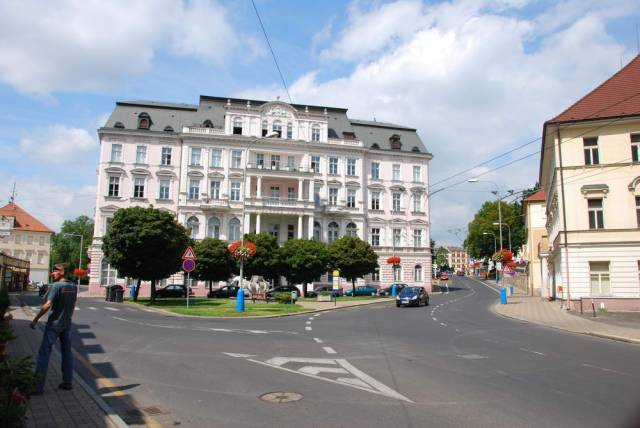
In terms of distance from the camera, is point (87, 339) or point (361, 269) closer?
point (87, 339)

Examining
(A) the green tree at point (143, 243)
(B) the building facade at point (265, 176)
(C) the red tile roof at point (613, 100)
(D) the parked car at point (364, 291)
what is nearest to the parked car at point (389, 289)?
(D) the parked car at point (364, 291)

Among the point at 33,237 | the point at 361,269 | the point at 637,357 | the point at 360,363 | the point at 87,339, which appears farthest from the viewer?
the point at 33,237

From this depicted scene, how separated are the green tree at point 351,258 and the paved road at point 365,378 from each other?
3583cm

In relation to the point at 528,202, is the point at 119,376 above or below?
below

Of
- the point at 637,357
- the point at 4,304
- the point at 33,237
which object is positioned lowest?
the point at 637,357

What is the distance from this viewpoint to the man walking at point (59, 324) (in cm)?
750

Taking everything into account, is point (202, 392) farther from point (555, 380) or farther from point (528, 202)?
point (528, 202)

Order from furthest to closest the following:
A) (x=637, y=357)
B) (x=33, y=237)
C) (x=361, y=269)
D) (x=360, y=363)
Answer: (x=33, y=237) < (x=361, y=269) < (x=637, y=357) < (x=360, y=363)

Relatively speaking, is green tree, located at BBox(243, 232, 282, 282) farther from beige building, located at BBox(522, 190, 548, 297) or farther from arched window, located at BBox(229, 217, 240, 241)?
beige building, located at BBox(522, 190, 548, 297)

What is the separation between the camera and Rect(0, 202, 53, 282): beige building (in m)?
90.9

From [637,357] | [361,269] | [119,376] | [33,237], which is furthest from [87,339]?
[33,237]

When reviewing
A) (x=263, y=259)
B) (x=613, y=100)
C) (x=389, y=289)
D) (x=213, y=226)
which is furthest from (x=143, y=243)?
(x=389, y=289)

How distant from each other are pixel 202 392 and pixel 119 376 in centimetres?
210

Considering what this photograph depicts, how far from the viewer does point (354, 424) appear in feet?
20.6
